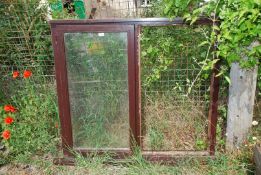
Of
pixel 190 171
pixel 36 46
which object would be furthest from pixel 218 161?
pixel 36 46

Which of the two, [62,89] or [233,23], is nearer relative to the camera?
[233,23]

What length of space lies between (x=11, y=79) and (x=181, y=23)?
2499 mm

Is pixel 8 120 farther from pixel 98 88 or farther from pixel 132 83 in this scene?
pixel 132 83

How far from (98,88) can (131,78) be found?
1.35ft

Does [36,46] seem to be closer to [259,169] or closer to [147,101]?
[147,101]

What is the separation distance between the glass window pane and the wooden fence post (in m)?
1.18

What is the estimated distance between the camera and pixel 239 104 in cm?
329

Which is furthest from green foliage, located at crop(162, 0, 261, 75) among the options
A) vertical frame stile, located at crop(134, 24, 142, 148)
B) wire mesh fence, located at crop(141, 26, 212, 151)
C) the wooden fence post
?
wire mesh fence, located at crop(141, 26, 212, 151)

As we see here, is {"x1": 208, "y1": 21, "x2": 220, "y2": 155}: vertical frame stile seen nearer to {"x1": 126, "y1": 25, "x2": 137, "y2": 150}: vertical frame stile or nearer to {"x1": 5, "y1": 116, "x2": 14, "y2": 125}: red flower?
{"x1": 126, "y1": 25, "x2": 137, "y2": 150}: vertical frame stile

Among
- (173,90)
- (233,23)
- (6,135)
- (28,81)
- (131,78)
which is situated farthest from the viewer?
(28,81)

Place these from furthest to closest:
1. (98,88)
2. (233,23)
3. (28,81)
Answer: (28,81)
(98,88)
(233,23)

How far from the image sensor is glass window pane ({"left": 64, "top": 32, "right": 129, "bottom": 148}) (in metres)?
3.11

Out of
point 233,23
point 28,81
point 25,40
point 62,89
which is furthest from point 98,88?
point 233,23

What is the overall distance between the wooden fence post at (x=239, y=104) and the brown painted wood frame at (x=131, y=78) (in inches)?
8.8
